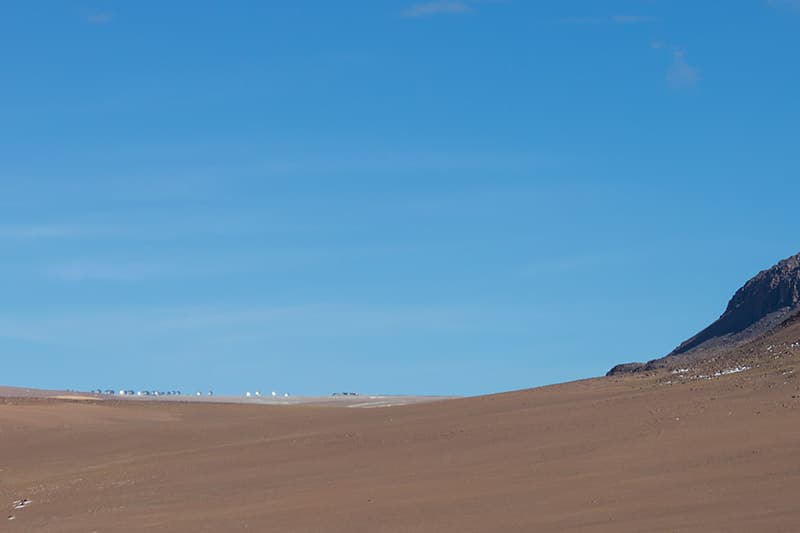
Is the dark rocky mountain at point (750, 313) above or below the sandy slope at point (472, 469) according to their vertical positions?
above

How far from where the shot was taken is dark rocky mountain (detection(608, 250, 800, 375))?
49625 mm

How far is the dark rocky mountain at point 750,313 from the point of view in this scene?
163ft

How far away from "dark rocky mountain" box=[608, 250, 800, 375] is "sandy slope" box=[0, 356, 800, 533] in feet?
47.8

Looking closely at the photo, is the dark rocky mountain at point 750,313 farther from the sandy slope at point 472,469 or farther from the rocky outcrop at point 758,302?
the sandy slope at point 472,469

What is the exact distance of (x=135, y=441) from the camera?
37031mm

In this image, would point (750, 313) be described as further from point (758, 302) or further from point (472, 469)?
point (472, 469)

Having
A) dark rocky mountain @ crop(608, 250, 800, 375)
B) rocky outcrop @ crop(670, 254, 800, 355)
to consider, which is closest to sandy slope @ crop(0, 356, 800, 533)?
dark rocky mountain @ crop(608, 250, 800, 375)

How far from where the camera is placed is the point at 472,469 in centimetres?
2278

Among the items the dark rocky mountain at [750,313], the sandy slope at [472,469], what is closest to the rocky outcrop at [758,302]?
the dark rocky mountain at [750,313]

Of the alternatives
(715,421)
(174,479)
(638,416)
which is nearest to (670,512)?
(715,421)

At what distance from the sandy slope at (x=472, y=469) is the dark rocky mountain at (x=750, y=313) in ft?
47.8

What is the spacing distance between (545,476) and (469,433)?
7.24 m

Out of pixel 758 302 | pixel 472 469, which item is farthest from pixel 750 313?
pixel 472 469

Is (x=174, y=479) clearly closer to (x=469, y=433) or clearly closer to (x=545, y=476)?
(x=469, y=433)
